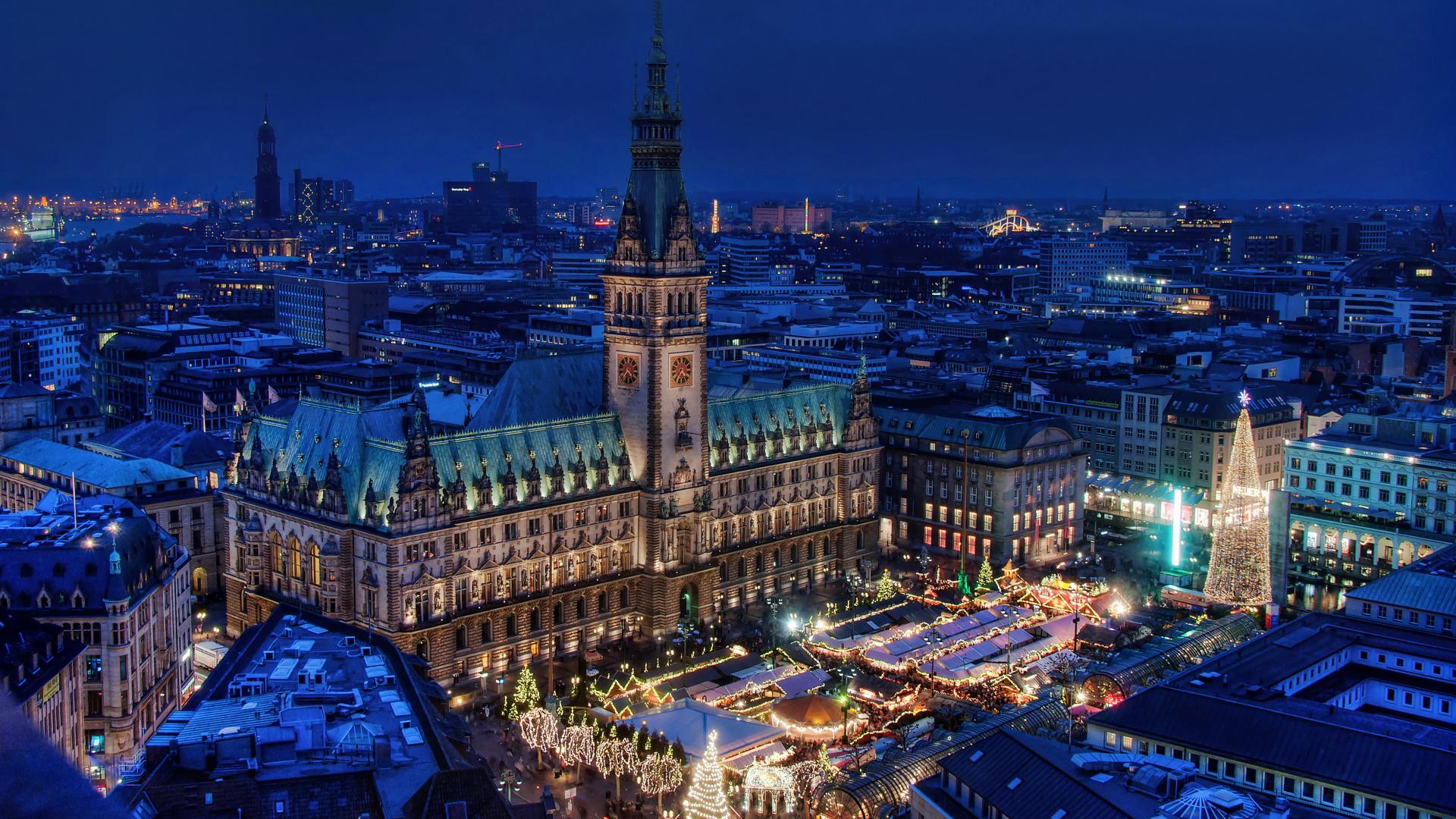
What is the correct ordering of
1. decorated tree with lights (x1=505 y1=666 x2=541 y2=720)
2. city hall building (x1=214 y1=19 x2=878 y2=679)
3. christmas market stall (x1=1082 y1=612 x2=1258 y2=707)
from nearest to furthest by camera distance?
christmas market stall (x1=1082 y1=612 x2=1258 y2=707)
decorated tree with lights (x1=505 y1=666 x2=541 y2=720)
city hall building (x1=214 y1=19 x2=878 y2=679)

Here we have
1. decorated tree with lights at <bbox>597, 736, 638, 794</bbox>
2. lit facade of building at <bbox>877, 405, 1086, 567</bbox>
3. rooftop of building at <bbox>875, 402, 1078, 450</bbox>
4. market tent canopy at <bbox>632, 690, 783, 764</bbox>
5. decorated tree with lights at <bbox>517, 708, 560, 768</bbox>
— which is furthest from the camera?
rooftop of building at <bbox>875, 402, 1078, 450</bbox>

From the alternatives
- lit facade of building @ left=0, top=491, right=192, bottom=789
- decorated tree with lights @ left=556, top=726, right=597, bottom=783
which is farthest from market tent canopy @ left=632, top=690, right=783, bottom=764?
lit facade of building @ left=0, top=491, right=192, bottom=789

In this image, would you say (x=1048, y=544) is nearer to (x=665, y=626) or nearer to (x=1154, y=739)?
(x=665, y=626)

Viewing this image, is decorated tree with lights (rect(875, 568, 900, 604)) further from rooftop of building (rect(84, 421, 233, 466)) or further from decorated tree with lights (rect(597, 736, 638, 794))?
rooftop of building (rect(84, 421, 233, 466))

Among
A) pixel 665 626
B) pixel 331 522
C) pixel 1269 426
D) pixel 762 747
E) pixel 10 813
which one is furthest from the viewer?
pixel 1269 426

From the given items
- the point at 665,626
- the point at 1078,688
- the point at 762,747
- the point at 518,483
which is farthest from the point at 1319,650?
the point at 518,483

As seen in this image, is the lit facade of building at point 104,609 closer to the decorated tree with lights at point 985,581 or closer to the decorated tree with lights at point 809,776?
the decorated tree with lights at point 809,776
